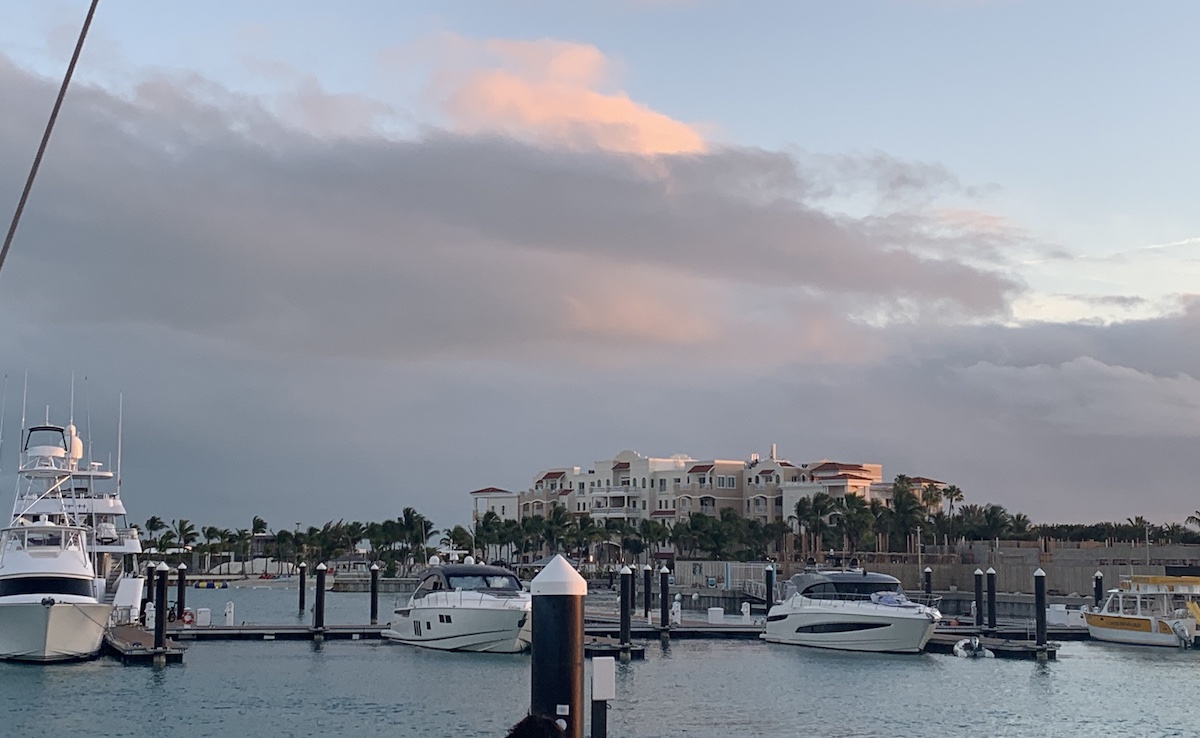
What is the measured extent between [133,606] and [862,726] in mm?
34984

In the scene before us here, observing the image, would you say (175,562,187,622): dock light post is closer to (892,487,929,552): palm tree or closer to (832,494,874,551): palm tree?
(832,494,874,551): palm tree

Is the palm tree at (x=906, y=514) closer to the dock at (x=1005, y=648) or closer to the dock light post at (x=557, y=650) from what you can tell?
the dock at (x=1005, y=648)

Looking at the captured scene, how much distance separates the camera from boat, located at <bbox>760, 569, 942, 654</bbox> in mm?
49188

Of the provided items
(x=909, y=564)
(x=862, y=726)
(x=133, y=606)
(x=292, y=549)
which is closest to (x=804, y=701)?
(x=862, y=726)

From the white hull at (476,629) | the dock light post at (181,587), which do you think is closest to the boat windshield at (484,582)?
the white hull at (476,629)

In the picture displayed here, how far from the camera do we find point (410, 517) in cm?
15700

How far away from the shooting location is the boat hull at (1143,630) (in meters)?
54.8

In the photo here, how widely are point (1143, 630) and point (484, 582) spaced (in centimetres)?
2824

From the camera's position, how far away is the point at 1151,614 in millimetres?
56156

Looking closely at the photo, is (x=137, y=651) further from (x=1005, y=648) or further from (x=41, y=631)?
(x=1005, y=648)

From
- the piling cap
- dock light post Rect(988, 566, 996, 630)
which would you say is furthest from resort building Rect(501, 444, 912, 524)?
the piling cap

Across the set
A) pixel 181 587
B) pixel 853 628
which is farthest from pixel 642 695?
pixel 181 587

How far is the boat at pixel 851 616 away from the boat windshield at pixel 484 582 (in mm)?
11556

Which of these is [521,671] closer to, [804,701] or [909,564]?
[804,701]
